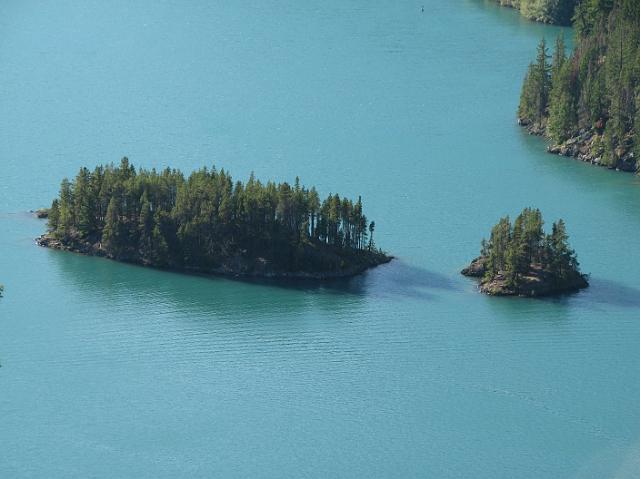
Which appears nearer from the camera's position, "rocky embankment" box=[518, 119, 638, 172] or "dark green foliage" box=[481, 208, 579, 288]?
"dark green foliage" box=[481, 208, 579, 288]

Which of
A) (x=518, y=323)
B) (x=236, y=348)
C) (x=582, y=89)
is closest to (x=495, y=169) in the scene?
(x=582, y=89)

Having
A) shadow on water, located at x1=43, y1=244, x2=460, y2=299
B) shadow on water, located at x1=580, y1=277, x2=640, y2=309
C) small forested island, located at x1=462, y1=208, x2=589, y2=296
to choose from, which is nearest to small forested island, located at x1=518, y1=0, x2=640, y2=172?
shadow on water, located at x1=580, y1=277, x2=640, y2=309

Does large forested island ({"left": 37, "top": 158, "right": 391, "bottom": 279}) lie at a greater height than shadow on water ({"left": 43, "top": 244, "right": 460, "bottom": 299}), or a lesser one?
greater

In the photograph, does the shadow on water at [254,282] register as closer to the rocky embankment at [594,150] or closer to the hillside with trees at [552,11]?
the rocky embankment at [594,150]

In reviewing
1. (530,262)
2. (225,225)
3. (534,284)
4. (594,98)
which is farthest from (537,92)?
(225,225)

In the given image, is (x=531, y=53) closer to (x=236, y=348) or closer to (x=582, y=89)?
(x=582, y=89)

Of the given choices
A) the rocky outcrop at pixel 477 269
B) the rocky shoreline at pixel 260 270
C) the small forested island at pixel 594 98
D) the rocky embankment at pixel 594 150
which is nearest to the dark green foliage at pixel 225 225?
the rocky shoreline at pixel 260 270

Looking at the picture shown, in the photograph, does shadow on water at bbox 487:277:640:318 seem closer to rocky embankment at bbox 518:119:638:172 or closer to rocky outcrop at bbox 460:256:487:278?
rocky outcrop at bbox 460:256:487:278
